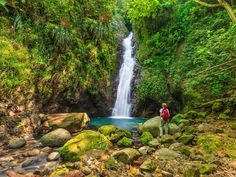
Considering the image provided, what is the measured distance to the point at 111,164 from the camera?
5.49 metres

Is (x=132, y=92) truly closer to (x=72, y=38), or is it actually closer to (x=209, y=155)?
(x=72, y=38)

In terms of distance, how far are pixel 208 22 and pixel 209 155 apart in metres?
9.07

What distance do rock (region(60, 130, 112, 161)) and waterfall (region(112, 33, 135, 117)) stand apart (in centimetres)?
844

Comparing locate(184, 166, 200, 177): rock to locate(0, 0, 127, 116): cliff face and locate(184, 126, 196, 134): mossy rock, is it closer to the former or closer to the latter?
locate(184, 126, 196, 134): mossy rock

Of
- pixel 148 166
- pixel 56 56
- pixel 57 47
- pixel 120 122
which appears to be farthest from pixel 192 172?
pixel 57 47

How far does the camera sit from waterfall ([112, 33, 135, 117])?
15.5 metres

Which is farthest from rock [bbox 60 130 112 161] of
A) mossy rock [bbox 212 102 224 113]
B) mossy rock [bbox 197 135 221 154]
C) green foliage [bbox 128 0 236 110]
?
mossy rock [bbox 212 102 224 113]

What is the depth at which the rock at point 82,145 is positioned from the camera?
6062mm

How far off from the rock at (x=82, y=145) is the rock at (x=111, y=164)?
33.2 inches

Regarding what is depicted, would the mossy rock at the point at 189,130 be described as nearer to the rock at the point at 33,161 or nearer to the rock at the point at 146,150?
the rock at the point at 146,150

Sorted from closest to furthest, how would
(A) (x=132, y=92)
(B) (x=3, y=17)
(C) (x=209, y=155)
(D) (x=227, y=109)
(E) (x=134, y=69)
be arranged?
(C) (x=209, y=155) → (D) (x=227, y=109) → (B) (x=3, y=17) → (A) (x=132, y=92) → (E) (x=134, y=69)

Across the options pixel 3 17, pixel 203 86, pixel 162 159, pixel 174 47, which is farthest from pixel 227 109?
pixel 3 17

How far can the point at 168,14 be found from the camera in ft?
51.9

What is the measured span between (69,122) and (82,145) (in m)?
2.93
